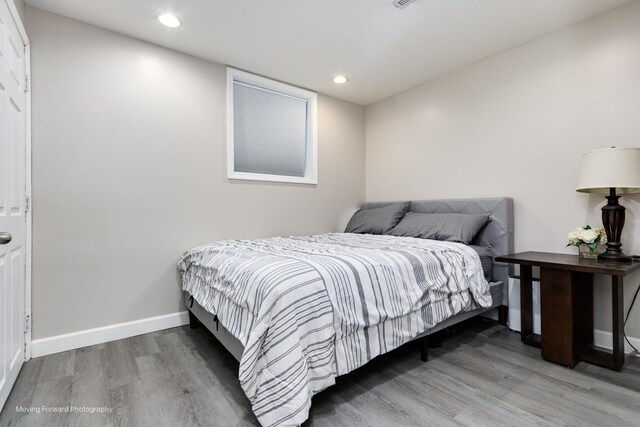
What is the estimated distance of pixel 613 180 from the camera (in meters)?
1.96

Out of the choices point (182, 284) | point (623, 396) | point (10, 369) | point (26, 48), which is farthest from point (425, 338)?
point (26, 48)

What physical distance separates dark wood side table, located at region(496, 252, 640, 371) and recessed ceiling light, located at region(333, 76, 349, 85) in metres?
2.41

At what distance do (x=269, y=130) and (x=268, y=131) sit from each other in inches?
0.7

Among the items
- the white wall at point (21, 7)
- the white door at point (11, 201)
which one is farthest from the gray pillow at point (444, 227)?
the white wall at point (21, 7)

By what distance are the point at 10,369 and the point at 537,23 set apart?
4180 mm

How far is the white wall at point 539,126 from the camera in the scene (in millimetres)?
2248

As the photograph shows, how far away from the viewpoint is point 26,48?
2129 mm

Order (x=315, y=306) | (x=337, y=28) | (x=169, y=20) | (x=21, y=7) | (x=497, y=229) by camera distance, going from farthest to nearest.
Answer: (x=497, y=229) → (x=337, y=28) → (x=169, y=20) → (x=21, y=7) → (x=315, y=306)

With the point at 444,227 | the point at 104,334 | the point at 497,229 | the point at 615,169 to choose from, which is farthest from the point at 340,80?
the point at 104,334

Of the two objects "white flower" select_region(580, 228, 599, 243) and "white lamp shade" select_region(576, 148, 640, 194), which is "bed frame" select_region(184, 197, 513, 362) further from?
"white lamp shade" select_region(576, 148, 640, 194)

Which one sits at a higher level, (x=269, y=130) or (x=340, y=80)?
(x=340, y=80)

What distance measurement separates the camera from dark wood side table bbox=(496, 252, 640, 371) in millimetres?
1912

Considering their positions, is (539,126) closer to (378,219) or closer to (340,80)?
(378,219)

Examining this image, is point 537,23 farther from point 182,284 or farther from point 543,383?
point 182,284
